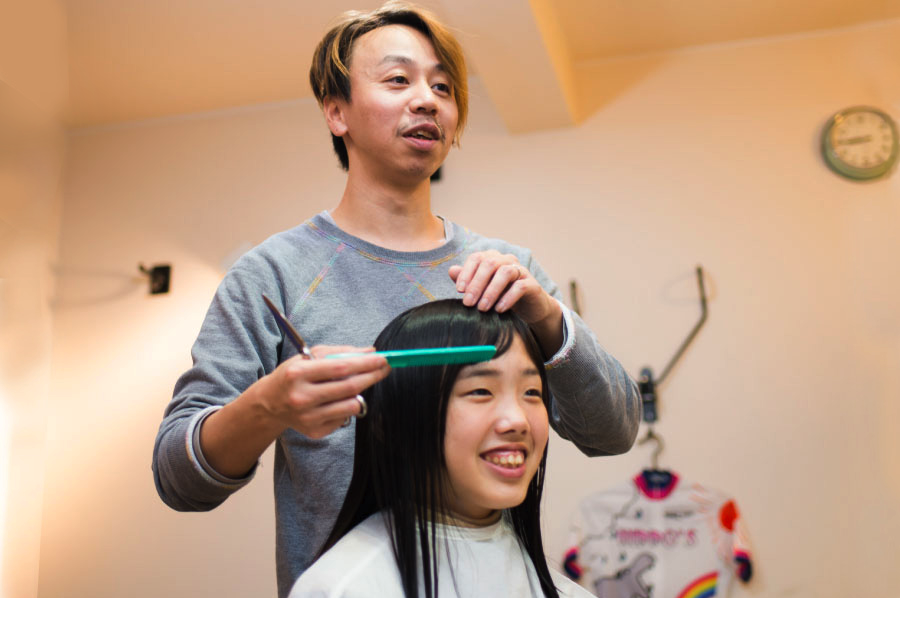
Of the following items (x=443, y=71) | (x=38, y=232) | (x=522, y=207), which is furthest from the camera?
(x=522, y=207)

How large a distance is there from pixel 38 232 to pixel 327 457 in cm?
49

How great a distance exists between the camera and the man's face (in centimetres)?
69

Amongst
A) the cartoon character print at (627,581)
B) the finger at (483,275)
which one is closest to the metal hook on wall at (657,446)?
the cartoon character print at (627,581)

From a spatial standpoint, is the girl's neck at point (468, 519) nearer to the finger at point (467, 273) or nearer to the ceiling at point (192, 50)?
the finger at point (467, 273)

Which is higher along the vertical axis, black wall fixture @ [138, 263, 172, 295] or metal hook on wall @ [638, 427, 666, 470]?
black wall fixture @ [138, 263, 172, 295]

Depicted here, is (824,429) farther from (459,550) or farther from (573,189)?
(459,550)

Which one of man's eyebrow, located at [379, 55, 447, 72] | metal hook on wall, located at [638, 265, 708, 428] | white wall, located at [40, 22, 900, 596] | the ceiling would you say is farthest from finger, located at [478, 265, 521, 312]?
metal hook on wall, located at [638, 265, 708, 428]

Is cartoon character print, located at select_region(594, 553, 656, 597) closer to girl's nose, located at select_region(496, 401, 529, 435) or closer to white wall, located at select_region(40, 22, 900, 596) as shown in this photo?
white wall, located at select_region(40, 22, 900, 596)

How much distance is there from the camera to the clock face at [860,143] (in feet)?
4.54

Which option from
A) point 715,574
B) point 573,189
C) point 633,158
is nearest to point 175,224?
point 573,189

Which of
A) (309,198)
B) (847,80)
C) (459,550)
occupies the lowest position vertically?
(459,550)

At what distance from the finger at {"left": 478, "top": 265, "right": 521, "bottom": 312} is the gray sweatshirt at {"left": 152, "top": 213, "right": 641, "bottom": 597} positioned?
68mm

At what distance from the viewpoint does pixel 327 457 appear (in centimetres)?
70

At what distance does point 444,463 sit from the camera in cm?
64
